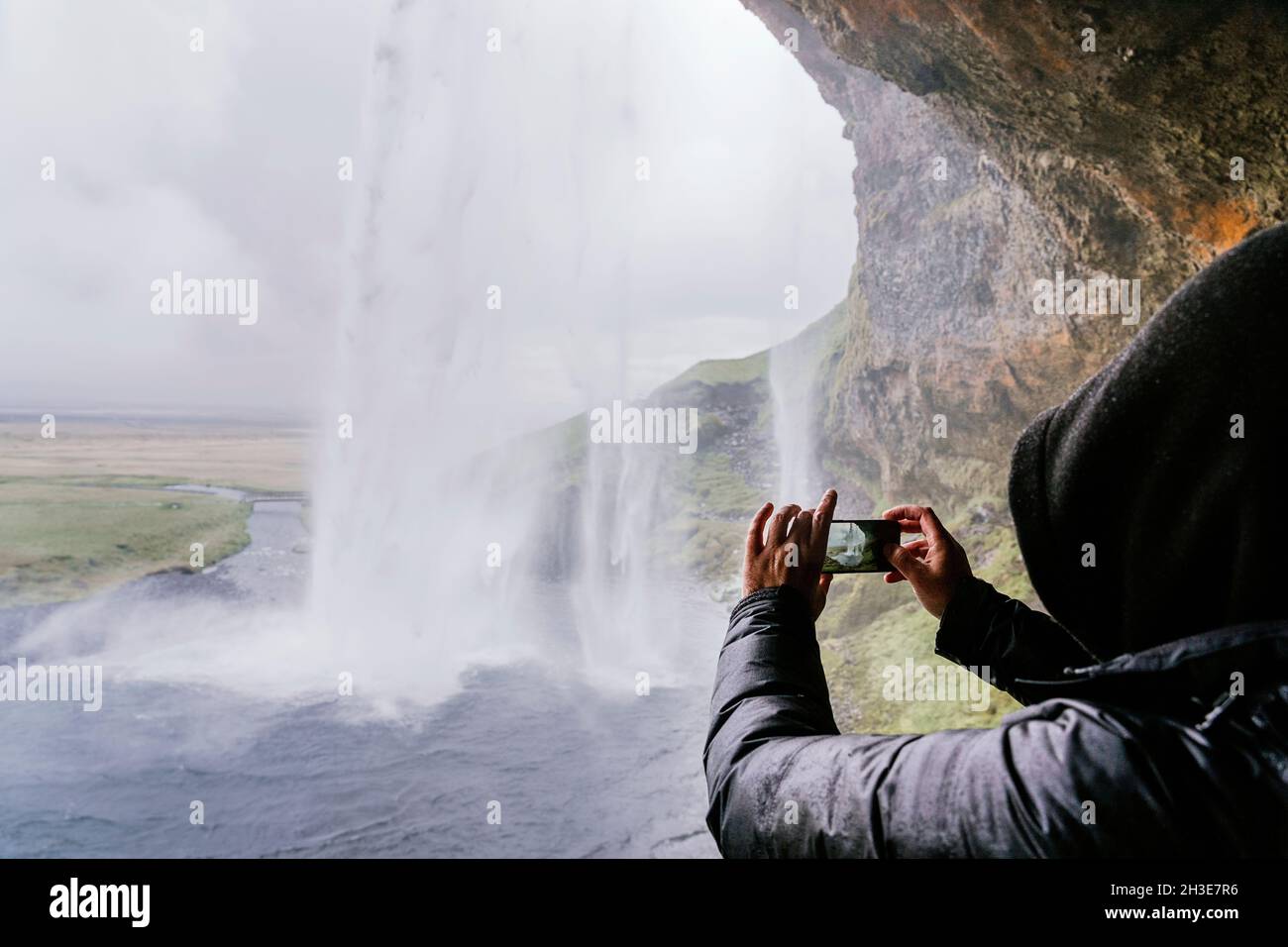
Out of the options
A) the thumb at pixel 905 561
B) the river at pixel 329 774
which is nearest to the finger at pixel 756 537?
the thumb at pixel 905 561

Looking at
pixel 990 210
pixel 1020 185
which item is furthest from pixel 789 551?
pixel 990 210

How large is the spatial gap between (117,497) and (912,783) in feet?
56.4

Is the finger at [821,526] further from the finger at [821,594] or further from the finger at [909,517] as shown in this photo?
the finger at [909,517]

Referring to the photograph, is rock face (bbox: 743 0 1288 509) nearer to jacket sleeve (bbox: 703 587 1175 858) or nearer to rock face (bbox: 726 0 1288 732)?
rock face (bbox: 726 0 1288 732)

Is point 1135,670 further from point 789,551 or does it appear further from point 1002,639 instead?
point 1002,639

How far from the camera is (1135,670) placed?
550 millimetres

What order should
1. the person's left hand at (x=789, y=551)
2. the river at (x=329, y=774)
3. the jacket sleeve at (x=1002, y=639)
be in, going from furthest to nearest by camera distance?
1. the river at (x=329, y=774)
2. the jacket sleeve at (x=1002, y=639)
3. the person's left hand at (x=789, y=551)

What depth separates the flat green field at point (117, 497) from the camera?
13773mm

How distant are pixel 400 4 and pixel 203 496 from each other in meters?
9.74

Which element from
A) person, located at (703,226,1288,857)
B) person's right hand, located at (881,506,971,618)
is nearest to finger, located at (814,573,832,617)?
person's right hand, located at (881,506,971,618)

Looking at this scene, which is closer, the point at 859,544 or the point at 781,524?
the point at 781,524

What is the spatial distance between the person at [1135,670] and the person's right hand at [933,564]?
39cm

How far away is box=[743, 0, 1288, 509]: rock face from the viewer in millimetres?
3879

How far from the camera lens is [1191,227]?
16.2 ft
